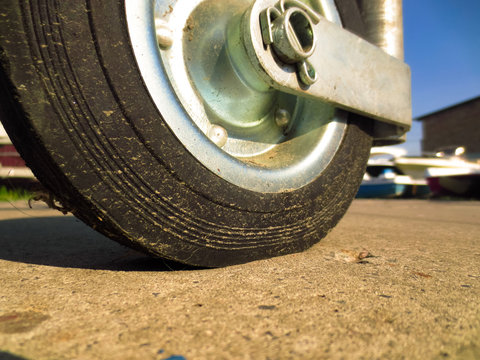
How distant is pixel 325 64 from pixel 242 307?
818 millimetres

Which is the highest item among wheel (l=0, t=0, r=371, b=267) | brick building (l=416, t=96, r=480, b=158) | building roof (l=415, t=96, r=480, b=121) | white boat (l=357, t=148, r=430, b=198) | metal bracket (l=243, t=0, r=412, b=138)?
building roof (l=415, t=96, r=480, b=121)

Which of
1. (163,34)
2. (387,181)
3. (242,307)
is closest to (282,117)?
(163,34)

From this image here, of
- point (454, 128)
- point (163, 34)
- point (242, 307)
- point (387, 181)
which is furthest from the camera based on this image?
point (454, 128)

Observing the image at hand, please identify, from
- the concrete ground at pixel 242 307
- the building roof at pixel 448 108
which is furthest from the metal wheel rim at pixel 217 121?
the building roof at pixel 448 108

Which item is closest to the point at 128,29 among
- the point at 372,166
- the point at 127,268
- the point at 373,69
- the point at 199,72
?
the point at 199,72

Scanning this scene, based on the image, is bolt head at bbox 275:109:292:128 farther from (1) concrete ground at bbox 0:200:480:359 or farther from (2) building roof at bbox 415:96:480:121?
(2) building roof at bbox 415:96:480:121

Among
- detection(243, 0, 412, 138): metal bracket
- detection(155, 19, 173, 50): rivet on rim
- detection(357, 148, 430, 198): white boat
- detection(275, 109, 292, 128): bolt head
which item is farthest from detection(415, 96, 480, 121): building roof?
detection(155, 19, 173, 50): rivet on rim

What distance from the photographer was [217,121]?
1.11 meters

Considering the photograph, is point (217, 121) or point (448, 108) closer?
point (217, 121)

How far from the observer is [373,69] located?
4.07 feet

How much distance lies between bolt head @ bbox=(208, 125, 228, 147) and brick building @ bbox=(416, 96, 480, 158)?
52.5 ft

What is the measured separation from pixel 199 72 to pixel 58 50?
0.47 meters

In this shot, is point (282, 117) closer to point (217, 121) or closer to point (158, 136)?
point (217, 121)

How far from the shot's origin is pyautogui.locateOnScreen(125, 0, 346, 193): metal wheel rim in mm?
773
